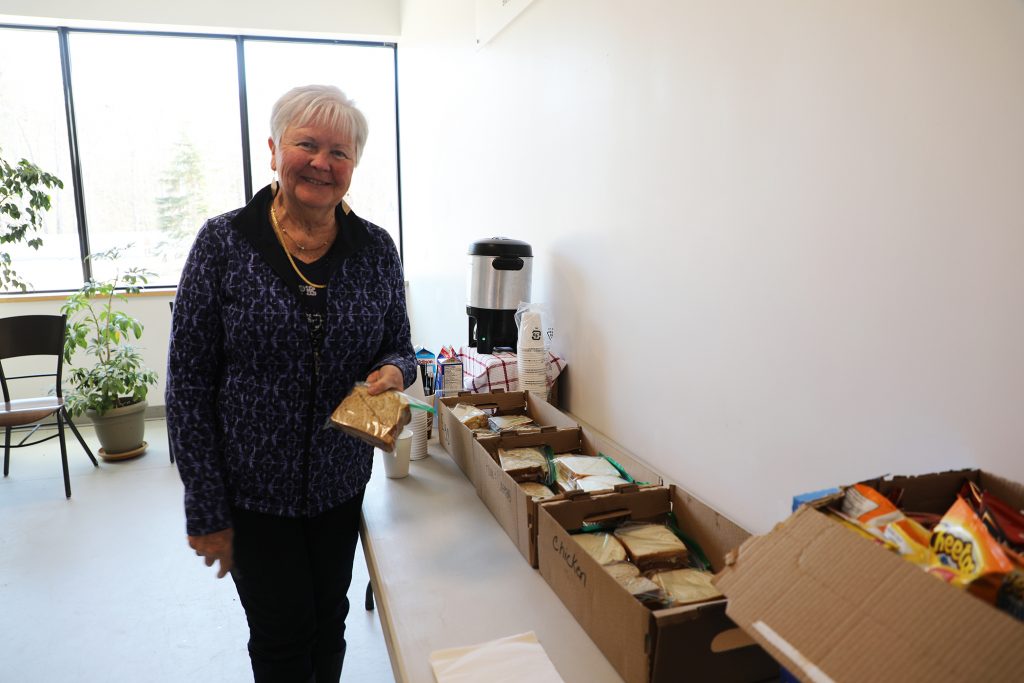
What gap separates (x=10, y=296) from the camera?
4.14m

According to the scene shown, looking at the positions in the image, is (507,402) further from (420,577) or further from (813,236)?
(813,236)

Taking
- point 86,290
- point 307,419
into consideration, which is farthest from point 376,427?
point 86,290

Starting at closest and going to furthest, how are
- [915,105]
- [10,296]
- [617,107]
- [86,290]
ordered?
[915,105] < [617,107] < [86,290] < [10,296]

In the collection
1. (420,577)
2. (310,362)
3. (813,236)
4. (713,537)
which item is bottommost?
(420,577)

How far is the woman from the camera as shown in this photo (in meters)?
1.17

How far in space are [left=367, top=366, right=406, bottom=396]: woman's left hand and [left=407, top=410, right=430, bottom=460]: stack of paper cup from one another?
569 millimetres

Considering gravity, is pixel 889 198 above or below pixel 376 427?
above

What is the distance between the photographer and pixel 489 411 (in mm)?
1897

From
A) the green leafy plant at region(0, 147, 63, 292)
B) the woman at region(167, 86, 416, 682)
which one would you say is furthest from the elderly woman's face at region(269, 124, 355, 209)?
the green leafy plant at region(0, 147, 63, 292)

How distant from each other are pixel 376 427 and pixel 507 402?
0.83m

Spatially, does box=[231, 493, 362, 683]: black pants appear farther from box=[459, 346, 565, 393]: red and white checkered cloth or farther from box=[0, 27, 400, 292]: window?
box=[0, 27, 400, 292]: window

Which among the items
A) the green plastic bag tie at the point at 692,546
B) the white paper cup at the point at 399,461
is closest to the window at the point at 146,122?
the white paper cup at the point at 399,461

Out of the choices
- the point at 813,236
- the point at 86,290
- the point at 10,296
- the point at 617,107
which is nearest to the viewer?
the point at 813,236

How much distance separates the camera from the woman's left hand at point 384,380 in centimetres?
124
